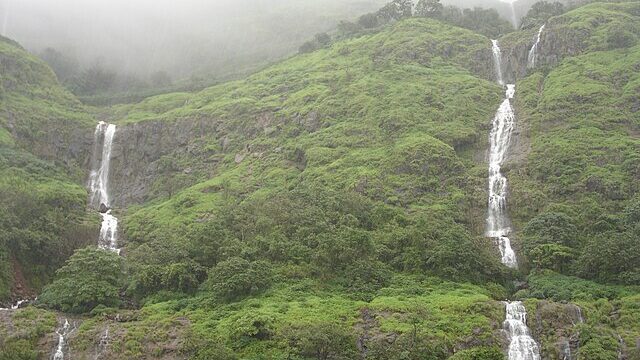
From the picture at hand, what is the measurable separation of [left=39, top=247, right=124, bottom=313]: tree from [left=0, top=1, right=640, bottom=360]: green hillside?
20 centimetres

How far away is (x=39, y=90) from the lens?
113 m

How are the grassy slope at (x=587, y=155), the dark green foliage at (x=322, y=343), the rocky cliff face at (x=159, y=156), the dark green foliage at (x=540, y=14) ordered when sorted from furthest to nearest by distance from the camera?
the dark green foliage at (x=540, y=14) → the rocky cliff face at (x=159, y=156) → the grassy slope at (x=587, y=155) → the dark green foliage at (x=322, y=343)

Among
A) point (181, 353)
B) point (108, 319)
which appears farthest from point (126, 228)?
point (181, 353)

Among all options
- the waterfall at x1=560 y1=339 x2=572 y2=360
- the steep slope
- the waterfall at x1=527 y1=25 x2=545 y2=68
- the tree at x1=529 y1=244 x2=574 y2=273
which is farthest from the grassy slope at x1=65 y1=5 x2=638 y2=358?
the steep slope

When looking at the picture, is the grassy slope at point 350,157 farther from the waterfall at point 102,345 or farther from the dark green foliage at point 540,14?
the dark green foliage at point 540,14

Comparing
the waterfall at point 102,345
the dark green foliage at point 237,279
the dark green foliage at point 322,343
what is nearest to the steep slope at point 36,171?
the waterfall at point 102,345

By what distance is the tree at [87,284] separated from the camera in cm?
5762

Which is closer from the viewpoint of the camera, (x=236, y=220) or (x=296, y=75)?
(x=236, y=220)

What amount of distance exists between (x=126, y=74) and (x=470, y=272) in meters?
121

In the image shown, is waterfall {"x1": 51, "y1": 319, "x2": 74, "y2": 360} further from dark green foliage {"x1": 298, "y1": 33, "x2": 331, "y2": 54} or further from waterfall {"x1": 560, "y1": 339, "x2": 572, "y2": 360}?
dark green foliage {"x1": 298, "y1": 33, "x2": 331, "y2": 54}

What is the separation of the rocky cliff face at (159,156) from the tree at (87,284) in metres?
31.0

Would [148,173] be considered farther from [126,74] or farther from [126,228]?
[126,74]

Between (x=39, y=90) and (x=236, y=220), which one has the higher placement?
(x=39, y=90)

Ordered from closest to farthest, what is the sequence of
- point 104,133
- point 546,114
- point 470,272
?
point 470,272
point 546,114
point 104,133
